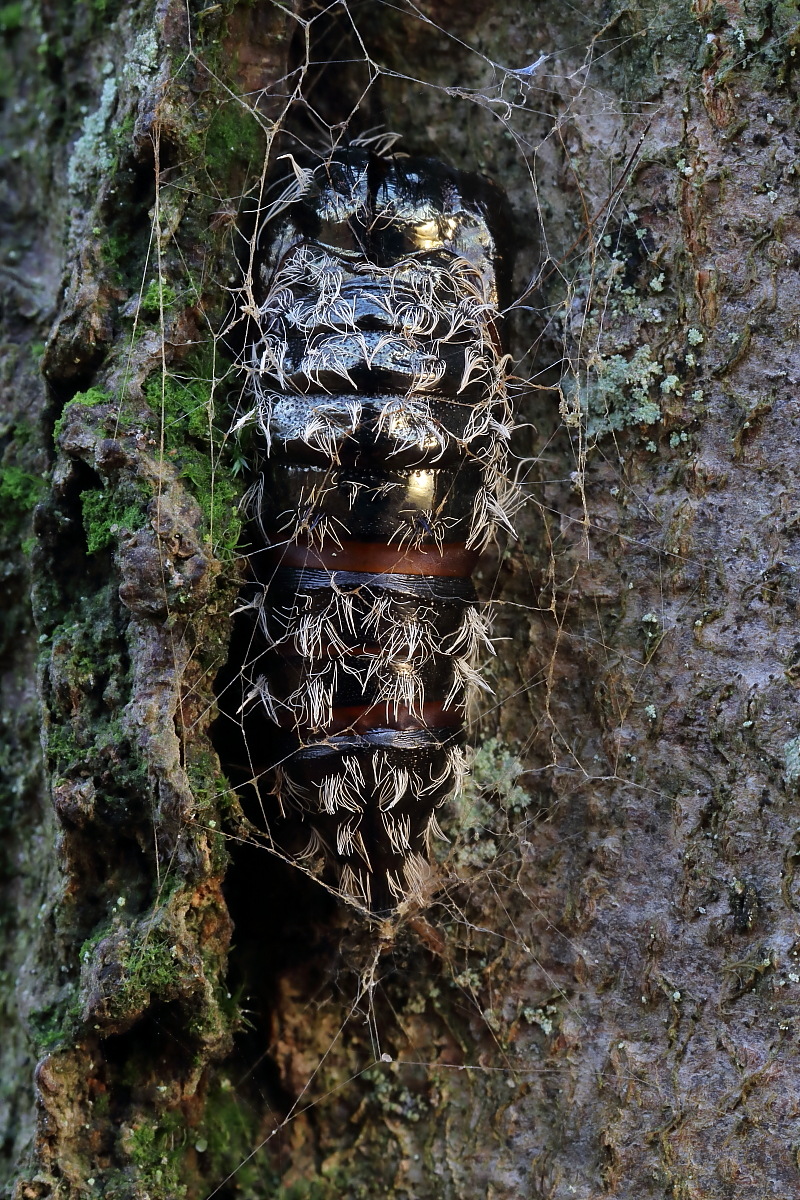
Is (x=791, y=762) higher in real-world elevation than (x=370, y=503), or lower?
lower

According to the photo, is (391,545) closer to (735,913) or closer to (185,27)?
(735,913)

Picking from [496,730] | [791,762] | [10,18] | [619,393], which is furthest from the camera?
[10,18]

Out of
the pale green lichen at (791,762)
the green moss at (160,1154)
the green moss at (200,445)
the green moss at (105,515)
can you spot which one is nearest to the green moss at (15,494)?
the green moss at (105,515)

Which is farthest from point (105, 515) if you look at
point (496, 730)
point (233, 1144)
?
point (233, 1144)

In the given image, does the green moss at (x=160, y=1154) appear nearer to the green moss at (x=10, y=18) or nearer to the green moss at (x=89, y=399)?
the green moss at (x=89, y=399)

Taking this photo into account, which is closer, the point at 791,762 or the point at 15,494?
the point at 791,762

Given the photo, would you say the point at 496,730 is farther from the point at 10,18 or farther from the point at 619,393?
the point at 10,18
